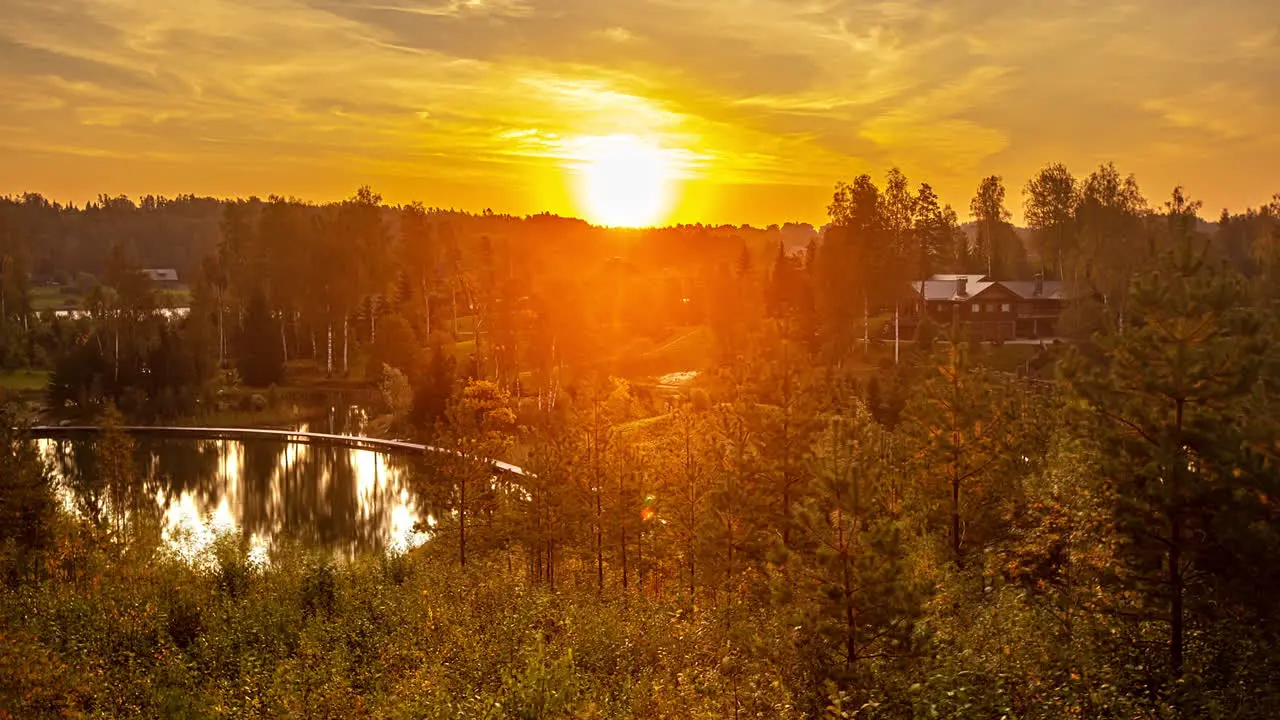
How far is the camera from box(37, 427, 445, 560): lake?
4297 cm

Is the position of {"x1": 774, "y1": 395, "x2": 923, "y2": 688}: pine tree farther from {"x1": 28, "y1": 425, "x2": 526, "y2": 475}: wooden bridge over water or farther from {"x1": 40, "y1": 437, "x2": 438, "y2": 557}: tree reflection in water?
{"x1": 28, "y1": 425, "x2": 526, "y2": 475}: wooden bridge over water

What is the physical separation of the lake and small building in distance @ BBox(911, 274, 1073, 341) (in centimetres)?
4944

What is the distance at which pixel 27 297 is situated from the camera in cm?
9706

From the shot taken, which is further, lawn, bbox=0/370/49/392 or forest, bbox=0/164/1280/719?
lawn, bbox=0/370/49/392

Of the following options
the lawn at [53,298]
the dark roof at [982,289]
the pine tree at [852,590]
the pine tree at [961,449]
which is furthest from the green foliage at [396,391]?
the lawn at [53,298]

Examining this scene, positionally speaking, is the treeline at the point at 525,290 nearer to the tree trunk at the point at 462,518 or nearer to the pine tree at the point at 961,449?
the tree trunk at the point at 462,518

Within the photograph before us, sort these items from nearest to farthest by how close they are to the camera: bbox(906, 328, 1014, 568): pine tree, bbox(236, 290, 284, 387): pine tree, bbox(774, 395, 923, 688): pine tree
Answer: bbox(774, 395, 923, 688): pine tree → bbox(906, 328, 1014, 568): pine tree → bbox(236, 290, 284, 387): pine tree

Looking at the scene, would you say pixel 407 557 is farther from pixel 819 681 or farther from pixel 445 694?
pixel 819 681

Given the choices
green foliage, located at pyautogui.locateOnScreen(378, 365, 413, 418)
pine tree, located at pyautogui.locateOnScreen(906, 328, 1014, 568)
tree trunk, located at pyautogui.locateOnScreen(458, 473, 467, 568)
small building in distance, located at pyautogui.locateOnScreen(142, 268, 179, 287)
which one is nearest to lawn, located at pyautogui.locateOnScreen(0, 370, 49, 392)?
green foliage, located at pyautogui.locateOnScreen(378, 365, 413, 418)

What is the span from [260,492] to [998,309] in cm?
6337

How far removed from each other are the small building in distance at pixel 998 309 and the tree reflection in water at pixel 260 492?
162 feet

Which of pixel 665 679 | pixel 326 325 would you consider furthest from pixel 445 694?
pixel 326 325

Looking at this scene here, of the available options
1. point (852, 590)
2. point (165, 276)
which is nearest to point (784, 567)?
point (852, 590)

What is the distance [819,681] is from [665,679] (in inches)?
215
